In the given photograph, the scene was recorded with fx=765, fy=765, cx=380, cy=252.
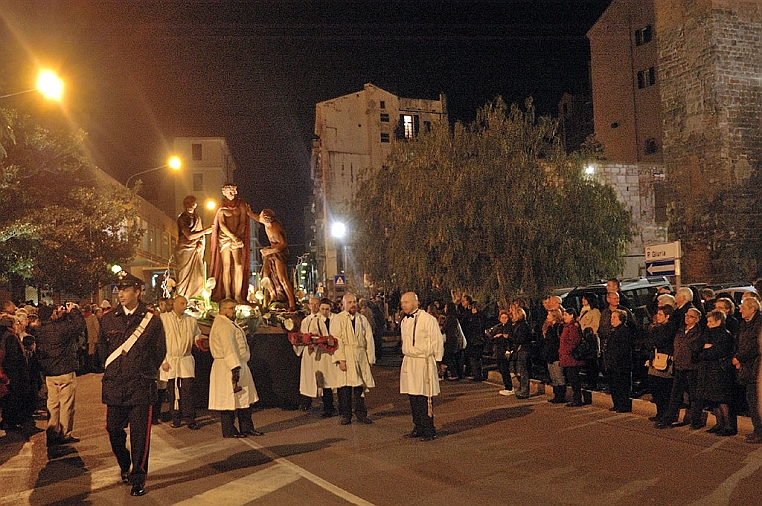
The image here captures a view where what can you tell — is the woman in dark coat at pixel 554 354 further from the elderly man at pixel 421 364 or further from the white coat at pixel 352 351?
the elderly man at pixel 421 364

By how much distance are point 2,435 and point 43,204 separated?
1348cm

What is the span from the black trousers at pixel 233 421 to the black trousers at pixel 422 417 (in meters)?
2.31

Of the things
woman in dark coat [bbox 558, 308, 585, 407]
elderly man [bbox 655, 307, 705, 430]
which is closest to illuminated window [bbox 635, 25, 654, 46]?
woman in dark coat [bbox 558, 308, 585, 407]

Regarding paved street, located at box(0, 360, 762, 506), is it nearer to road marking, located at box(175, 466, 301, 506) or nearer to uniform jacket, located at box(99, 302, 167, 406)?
road marking, located at box(175, 466, 301, 506)

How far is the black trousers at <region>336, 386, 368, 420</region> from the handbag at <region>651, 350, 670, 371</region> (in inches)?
170

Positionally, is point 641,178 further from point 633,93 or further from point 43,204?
point 43,204

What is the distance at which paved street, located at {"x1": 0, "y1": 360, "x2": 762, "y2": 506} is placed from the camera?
23.7ft

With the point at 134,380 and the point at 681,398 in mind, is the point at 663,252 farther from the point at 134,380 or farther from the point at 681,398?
the point at 134,380

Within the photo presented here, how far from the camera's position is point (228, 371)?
33.5 ft

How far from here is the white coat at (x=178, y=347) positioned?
37.4 feet

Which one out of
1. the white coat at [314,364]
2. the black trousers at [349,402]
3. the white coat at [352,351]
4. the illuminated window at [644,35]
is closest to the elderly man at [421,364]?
the black trousers at [349,402]

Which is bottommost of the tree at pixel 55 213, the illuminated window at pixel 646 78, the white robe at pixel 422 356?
the white robe at pixel 422 356

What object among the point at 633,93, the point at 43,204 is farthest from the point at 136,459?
the point at 633,93

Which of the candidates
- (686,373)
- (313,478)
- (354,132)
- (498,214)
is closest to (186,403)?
(313,478)
